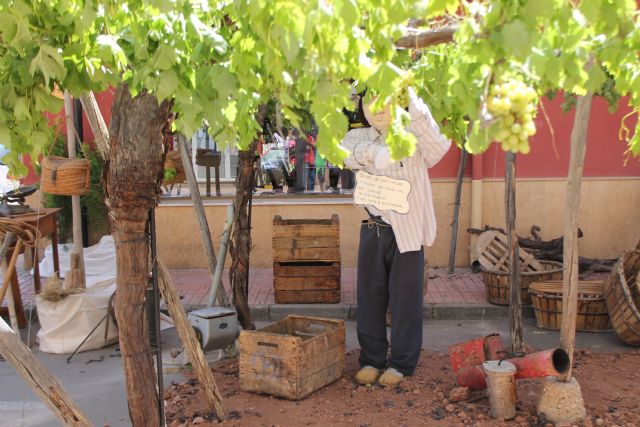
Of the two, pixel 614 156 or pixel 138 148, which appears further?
pixel 614 156

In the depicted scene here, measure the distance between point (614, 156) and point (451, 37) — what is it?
256 inches

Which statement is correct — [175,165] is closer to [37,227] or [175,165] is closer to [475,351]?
[37,227]

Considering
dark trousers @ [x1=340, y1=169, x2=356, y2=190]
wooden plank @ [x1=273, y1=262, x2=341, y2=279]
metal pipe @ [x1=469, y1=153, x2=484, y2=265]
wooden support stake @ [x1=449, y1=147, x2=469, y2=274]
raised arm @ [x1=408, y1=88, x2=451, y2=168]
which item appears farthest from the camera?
dark trousers @ [x1=340, y1=169, x2=356, y2=190]

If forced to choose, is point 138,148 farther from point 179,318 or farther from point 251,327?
point 251,327

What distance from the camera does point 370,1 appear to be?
1938 millimetres

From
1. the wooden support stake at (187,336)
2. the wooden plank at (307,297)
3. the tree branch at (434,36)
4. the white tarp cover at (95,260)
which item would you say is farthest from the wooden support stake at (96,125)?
the white tarp cover at (95,260)

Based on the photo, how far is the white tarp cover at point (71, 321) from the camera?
18.6 feet

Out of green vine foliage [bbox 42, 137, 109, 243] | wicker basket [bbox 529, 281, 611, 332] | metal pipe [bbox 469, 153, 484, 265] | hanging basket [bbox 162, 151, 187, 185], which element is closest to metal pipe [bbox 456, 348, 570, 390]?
wicker basket [bbox 529, 281, 611, 332]

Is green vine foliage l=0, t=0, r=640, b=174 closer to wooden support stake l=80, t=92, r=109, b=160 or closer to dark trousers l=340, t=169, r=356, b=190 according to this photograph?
wooden support stake l=80, t=92, r=109, b=160

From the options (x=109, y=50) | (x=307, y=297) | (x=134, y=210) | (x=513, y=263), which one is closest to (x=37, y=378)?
(x=134, y=210)

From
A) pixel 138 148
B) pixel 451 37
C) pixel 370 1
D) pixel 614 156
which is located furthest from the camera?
pixel 614 156

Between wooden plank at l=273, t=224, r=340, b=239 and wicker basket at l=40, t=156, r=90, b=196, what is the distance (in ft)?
6.45

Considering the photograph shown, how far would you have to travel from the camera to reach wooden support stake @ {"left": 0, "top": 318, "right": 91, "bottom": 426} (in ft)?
10.0

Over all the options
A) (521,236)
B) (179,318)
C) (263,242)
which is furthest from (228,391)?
(521,236)
